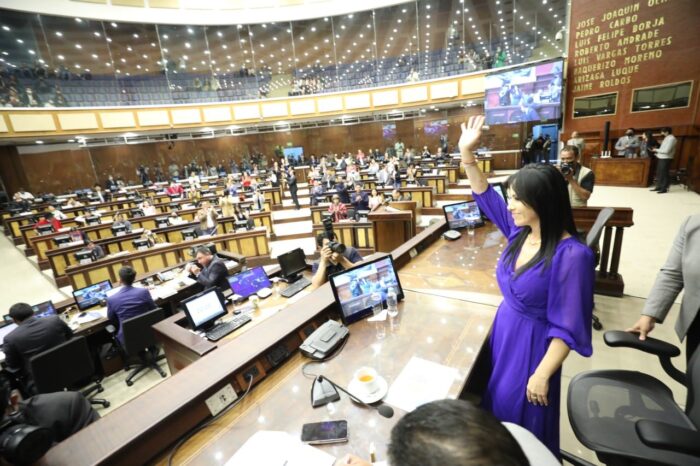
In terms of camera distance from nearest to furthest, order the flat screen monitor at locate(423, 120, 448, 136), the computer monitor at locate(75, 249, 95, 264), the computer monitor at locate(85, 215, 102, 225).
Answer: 1. the computer monitor at locate(75, 249, 95, 264)
2. the computer monitor at locate(85, 215, 102, 225)
3. the flat screen monitor at locate(423, 120, 448, 136)

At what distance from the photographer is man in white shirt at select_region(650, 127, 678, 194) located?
7238 mm

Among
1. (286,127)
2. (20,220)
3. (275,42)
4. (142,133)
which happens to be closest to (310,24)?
(275,42)

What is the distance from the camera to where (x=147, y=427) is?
4.09 ft

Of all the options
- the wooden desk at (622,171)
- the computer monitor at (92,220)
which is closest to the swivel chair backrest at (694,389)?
the wooden desk at (622,171)

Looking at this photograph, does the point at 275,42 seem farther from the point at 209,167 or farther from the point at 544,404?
the point at 544,404

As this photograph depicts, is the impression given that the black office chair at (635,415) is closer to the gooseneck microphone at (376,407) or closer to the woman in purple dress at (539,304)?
the woman in purple dress at (539,304)

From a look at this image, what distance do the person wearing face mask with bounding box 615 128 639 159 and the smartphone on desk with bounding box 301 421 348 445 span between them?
35.8 ft

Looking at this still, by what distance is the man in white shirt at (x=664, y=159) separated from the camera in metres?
7.24

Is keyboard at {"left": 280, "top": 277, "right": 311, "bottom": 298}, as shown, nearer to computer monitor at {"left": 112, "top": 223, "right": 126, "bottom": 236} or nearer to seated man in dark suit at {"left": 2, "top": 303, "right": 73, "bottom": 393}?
Answer: seated man in dark suit at {"left": 2, "top": 303, "right": 73, "bottom": 393}

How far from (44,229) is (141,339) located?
6.94 m

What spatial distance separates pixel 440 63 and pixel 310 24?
7012mm

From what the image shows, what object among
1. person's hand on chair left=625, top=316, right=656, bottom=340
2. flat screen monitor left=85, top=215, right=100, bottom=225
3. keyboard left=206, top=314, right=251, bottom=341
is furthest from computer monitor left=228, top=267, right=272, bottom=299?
flat screen monitor left=85, top=215, right=100, bottom=225

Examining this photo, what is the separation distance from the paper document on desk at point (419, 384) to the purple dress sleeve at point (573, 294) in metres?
0.51

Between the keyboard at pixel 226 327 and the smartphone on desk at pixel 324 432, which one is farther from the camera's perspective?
the keyboard at pixel 226 327
